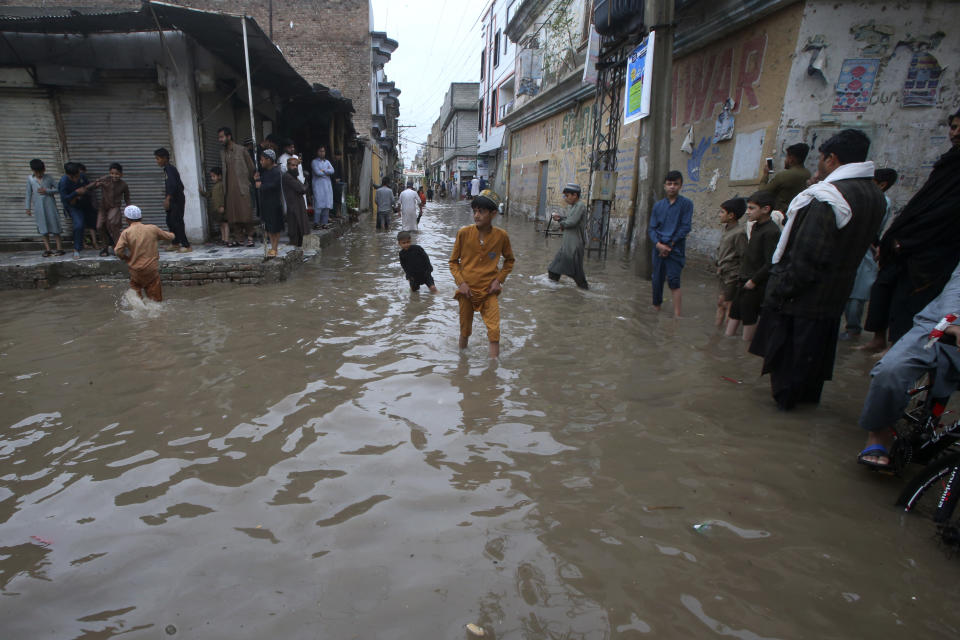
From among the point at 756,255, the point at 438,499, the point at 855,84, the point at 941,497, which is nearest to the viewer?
the point at 941,497

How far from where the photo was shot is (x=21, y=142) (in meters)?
9.31

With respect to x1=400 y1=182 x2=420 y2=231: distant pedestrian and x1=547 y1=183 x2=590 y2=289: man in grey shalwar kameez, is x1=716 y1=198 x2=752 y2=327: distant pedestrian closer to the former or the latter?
x1=547 y1=183 x2=590 y2=289: man in grey shalwar kameez

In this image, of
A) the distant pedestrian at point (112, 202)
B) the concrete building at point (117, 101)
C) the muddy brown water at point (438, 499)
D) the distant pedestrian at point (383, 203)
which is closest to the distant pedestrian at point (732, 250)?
the muddy brown water at point (438, 499)

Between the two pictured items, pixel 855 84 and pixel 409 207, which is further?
pixel 409 207

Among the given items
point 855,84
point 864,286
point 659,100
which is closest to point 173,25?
point 659,100

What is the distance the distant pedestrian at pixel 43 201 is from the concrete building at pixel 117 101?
1.24m

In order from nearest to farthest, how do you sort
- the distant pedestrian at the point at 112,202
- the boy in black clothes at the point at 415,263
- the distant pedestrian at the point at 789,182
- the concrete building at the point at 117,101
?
the distant pedestrian at the point at 789,182 → the boy in black clothes at the point at 415,263 → the distant pedestrian at the point at 112,202 → the concrete building at the point at 117,101

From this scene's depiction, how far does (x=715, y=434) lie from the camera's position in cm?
337

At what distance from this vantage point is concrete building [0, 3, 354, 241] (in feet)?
29.3

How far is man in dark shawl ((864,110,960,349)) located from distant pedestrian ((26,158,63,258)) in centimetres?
1109

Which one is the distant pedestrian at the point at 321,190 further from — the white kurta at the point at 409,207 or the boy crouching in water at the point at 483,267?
the boy crouching in water at the point at 483,267

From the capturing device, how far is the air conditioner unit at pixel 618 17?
9383mm

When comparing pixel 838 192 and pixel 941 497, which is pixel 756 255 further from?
pixel 941 497

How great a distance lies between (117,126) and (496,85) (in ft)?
77.8
